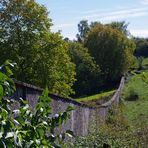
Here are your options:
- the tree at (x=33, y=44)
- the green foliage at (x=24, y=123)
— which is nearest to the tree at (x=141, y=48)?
the tree at (x=33, y=44)

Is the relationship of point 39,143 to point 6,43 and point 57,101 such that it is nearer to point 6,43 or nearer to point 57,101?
point 57,101

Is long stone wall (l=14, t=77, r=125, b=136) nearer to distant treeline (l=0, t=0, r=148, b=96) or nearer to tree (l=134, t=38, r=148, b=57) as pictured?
distant treeline (l=0, t=0, r=148, b=96)

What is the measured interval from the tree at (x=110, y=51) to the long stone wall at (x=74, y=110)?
5163 cm

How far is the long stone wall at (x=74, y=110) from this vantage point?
33.9 feet

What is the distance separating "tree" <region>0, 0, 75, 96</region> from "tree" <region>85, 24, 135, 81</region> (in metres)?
29.7

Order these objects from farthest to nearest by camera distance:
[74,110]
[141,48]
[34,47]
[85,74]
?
[141,48] → [85,74] → [34,47] → [74,110]

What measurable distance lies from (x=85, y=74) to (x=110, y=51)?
10.1 m

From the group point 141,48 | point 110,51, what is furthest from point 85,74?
point 141,48

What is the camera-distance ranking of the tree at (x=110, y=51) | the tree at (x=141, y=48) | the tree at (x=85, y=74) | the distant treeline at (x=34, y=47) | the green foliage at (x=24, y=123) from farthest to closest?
the tree at (x=141, y=48)
the tree at (x=110, y=51)
the tree at (x=85, y=74)
the distant treeline at (x=34, y=47)
the green foliage at (x=24, y=123)

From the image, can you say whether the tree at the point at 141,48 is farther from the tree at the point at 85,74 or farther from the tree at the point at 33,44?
the tree at the point at 33,44

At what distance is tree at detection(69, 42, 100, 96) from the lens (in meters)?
65.8

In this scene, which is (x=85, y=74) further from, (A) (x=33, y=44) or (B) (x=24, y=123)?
(B) (x=24, y=123)

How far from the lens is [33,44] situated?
139 feet

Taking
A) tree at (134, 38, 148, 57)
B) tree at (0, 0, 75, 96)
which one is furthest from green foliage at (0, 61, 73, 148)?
tree at (134, 38, 148, 57)
